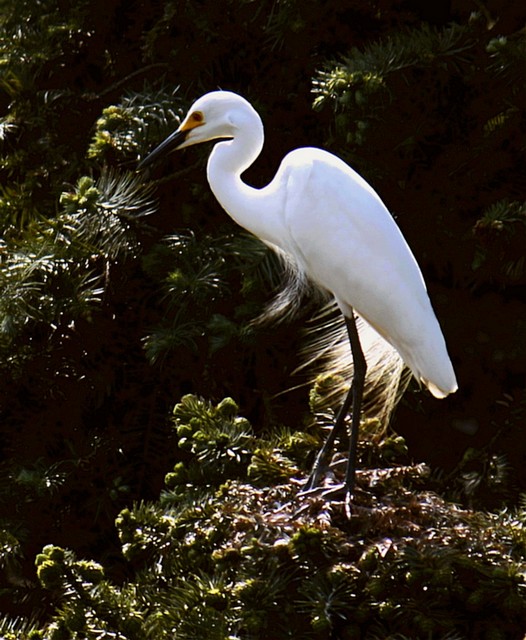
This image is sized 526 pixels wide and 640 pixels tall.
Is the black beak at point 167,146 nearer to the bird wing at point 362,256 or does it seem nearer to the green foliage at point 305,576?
the bird wing at point 362,256

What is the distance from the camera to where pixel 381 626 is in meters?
1.68

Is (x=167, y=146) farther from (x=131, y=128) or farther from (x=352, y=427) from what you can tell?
(x=352, y=427)

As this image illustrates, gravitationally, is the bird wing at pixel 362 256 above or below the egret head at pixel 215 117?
below

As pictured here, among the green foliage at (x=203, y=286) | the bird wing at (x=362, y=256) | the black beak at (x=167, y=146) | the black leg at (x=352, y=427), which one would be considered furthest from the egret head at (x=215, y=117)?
the black leg at (x=352, y=427)

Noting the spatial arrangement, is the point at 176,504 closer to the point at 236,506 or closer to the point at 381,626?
the point at 236,506

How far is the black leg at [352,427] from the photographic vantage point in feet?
6.83

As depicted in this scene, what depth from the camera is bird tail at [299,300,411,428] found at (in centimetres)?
258

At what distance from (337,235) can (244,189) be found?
263 millimetres

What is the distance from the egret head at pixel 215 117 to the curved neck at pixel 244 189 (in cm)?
2

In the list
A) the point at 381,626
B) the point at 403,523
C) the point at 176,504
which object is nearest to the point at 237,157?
the point at 176,504

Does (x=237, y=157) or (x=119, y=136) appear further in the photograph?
(x=119, y=136)

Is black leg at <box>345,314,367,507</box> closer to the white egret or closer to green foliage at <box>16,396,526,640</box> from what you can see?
the white egret

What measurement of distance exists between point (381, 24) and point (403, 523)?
1.64 m

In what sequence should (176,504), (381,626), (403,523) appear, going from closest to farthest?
(381,626) → (403,523) → (176,504)
